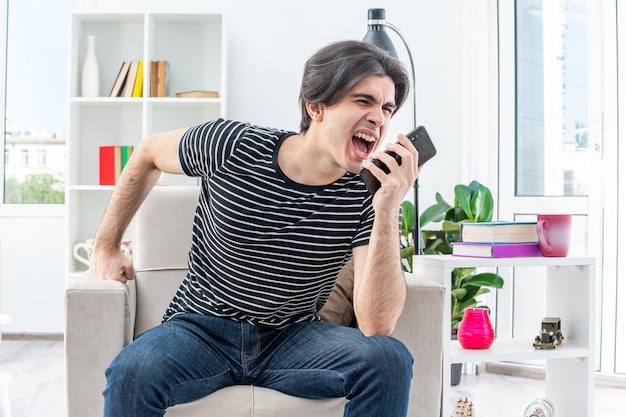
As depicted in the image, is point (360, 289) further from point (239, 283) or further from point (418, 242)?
point (418, 242)

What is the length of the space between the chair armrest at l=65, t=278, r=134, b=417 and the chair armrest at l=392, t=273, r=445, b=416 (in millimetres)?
672

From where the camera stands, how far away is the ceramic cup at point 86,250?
354cm

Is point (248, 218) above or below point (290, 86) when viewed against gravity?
below

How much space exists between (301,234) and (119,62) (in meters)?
2.69

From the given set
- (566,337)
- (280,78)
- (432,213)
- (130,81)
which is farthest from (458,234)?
(130,81)

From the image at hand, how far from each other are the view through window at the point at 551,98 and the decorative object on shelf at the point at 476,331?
1.26m

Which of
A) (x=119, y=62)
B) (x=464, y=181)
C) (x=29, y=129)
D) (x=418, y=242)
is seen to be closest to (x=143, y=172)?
(x=418, y=242)

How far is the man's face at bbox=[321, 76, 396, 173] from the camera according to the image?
1.54m

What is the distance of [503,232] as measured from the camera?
222 centimetres

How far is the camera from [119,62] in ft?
13.0

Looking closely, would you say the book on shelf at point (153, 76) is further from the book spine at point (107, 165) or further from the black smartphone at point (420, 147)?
the black smartphone at point (420, 147)

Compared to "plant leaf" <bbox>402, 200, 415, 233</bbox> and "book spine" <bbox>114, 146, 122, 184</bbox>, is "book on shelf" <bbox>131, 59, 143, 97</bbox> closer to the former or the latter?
"book spine" <bbox>114, 146, 122, 184</bbox>

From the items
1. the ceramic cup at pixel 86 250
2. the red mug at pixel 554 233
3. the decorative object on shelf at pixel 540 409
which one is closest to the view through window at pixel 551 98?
the red mug at pixel 554 233

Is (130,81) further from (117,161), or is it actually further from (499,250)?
(499,250)
